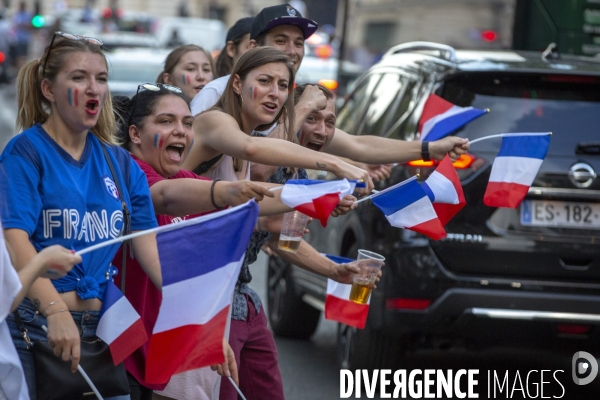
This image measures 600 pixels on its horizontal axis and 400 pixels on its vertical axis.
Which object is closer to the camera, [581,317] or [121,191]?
[121,191]

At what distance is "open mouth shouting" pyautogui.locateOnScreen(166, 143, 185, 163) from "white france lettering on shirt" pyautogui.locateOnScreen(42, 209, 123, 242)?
Answer: 601 millimetres

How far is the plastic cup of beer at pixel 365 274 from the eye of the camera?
4551mm

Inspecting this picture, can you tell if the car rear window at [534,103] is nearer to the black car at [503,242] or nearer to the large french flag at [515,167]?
the black car at [503,242]

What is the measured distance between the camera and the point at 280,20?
5242 millimetres

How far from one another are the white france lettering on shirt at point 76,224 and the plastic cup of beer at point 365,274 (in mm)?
1388

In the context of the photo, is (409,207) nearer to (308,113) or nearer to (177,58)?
(308,113)

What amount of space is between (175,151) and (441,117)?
1916 millimetres

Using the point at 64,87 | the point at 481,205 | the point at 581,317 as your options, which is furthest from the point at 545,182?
the point at 64,87

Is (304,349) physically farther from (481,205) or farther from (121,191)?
(121,191)

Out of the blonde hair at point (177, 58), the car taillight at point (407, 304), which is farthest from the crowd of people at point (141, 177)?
the blonde hair at point (177, 58)

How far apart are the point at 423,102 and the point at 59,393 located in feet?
10.9

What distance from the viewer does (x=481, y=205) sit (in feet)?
19.6

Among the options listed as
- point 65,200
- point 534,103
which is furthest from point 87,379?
point 534,103

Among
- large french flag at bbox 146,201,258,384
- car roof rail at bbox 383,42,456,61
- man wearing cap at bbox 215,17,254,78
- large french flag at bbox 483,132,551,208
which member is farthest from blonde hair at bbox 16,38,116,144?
car roof rail at bbox 383,42,456,61
